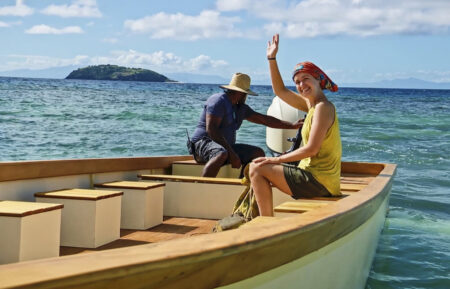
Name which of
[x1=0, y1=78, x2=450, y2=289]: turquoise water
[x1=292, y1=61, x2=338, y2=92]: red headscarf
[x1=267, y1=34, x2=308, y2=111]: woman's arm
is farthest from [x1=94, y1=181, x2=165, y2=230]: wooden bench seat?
[x1=0, y1=78, x2=450, y2=289]: turquoise water

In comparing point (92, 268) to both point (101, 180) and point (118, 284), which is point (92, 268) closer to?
point (118, 284)

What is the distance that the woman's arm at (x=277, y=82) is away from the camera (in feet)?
12.7

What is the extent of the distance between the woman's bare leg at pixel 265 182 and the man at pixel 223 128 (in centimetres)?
138

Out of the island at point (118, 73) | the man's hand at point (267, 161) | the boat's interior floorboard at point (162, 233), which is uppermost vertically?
the island at point (118, 73)

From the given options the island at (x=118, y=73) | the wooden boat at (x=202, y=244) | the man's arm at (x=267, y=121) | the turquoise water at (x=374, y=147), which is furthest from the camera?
the island at (x=118, y=73)

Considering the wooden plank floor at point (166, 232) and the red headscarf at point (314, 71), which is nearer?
the red headscarf at point (314, 71)

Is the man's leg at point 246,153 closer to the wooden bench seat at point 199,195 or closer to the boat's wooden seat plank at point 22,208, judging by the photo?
the wooden bench seat at point 199,195

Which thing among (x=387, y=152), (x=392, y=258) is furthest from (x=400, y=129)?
(x=392, y=258)

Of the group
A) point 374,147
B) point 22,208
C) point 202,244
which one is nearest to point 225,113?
point 22,208

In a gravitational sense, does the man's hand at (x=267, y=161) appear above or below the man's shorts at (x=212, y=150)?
above

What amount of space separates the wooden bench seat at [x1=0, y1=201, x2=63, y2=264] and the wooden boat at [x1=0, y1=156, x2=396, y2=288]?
0.31m

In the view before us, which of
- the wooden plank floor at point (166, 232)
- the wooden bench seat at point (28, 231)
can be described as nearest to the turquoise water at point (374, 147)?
the wooden plank floor at point (166, 232)

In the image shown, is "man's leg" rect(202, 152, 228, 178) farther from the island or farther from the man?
the island

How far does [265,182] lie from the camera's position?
3406 mm
